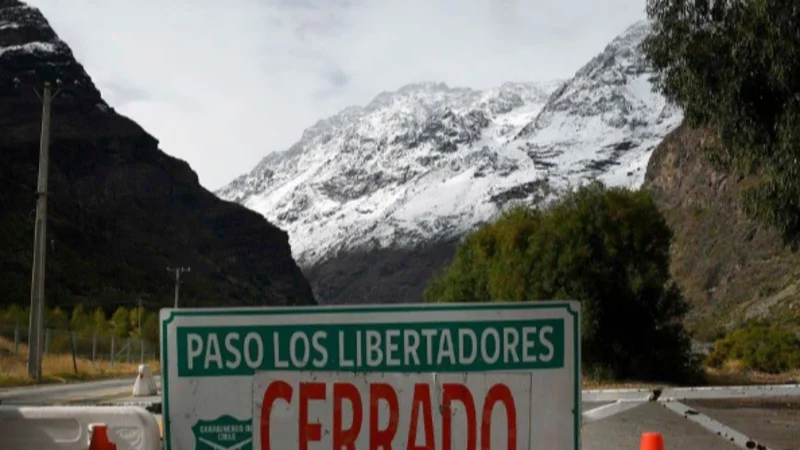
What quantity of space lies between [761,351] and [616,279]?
15929 mm

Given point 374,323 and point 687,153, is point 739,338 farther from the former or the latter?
point 687,153

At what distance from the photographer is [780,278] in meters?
99.0

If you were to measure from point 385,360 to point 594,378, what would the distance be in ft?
94.0

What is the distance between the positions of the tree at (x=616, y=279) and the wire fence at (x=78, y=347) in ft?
56.7

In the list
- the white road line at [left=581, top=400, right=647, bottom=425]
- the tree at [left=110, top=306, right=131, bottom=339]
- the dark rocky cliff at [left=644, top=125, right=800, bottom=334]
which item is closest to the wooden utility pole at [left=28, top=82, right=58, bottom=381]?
the white road line at [left=581, top=400, right=647, bottom=425]

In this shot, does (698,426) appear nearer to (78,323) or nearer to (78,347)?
(78,347)

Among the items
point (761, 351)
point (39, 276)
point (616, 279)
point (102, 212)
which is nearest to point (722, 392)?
point (39, 276)

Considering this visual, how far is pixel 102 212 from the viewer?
398 feet

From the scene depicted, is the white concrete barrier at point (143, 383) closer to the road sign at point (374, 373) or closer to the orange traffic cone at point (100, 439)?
the orange traffic cone at point (100, 439)

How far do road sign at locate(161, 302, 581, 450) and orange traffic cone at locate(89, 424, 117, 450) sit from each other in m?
0.30

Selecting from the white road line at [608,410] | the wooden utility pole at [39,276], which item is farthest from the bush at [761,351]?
the white road line at [608,410]

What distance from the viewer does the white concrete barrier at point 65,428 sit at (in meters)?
4.63

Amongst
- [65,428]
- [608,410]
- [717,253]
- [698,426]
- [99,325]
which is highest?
[717,253]

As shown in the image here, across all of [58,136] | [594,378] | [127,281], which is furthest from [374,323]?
[58,136]
